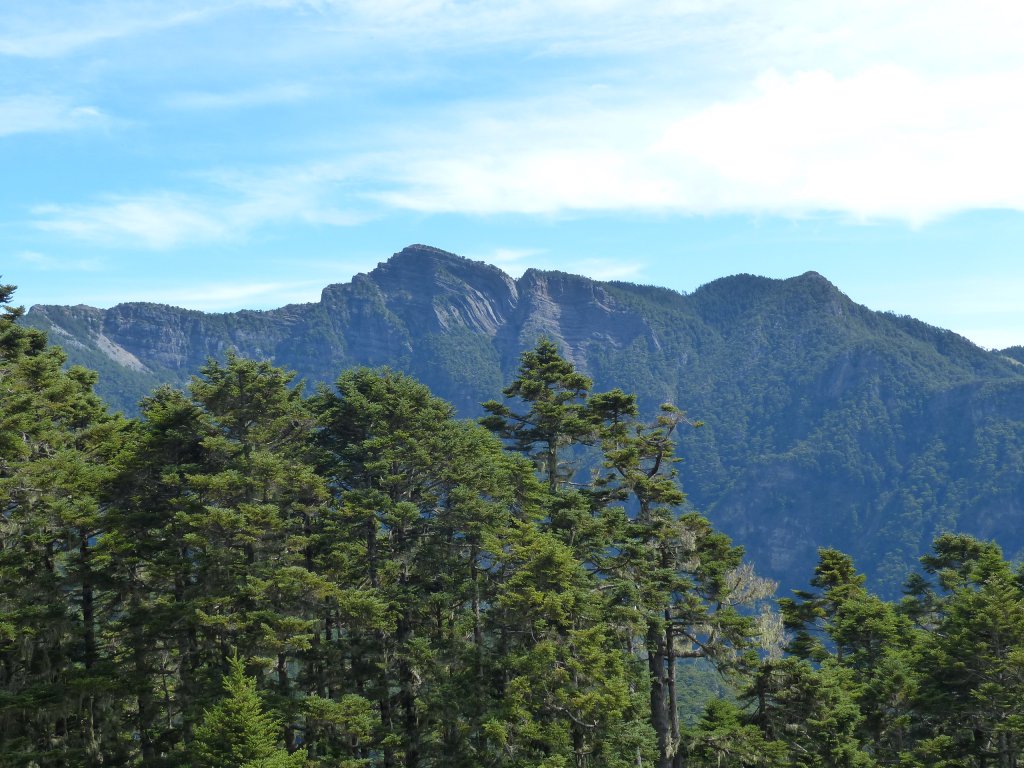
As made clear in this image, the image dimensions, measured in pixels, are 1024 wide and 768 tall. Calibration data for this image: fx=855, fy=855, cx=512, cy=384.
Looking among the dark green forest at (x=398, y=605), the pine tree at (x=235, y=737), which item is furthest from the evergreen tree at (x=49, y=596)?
the pine tree at (x=235, y=737)

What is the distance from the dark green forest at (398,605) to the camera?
88.9 ft

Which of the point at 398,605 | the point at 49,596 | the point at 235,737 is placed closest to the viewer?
the point at 235,737

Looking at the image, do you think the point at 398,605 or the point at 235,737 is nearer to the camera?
the point at 235,737

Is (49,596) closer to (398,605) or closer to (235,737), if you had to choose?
(235,737)

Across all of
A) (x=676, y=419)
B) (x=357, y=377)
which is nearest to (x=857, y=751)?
(x=676, y=419)

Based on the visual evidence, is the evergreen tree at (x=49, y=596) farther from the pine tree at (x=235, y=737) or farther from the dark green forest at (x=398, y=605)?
the pine tree at (x=235, y=737)

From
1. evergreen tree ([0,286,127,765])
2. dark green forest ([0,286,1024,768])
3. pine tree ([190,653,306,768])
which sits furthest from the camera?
dark green forest ([0,286,1024,768])

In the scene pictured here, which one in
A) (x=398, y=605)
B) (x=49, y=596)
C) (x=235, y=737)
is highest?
(x=49, y=596)

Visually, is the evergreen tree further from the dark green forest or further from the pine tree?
the pine tree

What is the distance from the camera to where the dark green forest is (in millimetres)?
27094

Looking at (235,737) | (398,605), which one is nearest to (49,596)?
(235,737)

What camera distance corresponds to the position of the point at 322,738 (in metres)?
29.2

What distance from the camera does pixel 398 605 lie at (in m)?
31.2

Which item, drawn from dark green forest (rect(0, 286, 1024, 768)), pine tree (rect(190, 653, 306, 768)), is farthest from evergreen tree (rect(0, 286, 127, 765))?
pine tree (rect(190, 653, 306, 768))
